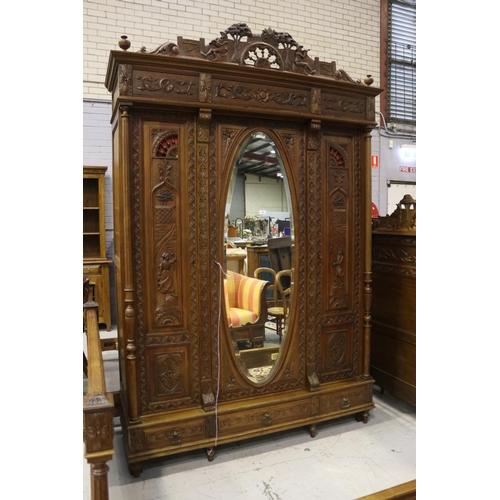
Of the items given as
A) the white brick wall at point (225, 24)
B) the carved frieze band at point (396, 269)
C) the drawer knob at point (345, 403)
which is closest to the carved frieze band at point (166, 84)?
the carved frieze band at point (396, 269)

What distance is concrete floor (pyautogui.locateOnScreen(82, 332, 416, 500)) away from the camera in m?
2.06

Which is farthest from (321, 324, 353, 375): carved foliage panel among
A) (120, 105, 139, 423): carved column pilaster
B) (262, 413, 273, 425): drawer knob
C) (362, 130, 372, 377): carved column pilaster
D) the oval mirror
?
(120, 105, 139, 423): carved column pilaster

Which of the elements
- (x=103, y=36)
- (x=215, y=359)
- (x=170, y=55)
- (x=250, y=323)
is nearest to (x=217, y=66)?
(x=170, y=55)

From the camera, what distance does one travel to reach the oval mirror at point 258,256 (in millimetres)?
2379

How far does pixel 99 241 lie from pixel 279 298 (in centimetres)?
286

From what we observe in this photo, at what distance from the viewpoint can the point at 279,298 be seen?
253cm

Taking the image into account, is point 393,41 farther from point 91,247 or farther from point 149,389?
point 149,389

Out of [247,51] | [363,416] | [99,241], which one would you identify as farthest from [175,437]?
[99,241]

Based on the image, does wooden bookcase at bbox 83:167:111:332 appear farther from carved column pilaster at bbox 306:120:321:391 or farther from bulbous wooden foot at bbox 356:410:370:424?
bulbous wooden foot at bbox 356:410:370:424

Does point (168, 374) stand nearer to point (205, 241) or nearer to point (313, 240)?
point (205, 241)

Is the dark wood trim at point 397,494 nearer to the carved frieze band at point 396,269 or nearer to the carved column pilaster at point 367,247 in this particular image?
the carved column pilaster at point 367,247

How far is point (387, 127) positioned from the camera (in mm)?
5746

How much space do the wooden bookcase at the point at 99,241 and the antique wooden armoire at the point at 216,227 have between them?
217 centimetres

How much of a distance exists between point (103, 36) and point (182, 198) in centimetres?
311
